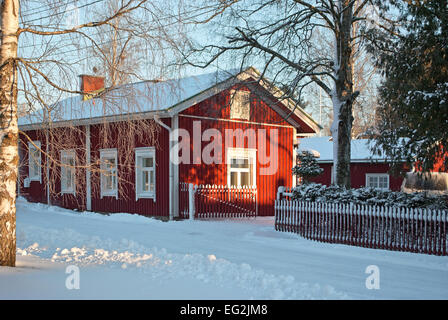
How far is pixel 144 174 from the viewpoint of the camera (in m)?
18.6

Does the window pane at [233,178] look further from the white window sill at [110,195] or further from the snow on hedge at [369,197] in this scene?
the snow on hedge at [369,197]

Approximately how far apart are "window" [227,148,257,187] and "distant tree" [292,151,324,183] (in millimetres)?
3304

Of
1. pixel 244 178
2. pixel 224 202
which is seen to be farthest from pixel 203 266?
pixel 244 178

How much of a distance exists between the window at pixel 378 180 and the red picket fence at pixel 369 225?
15.5 meters

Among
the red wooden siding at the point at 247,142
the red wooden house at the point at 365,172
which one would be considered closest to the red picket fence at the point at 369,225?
the red wooden siding at the point at 247,142

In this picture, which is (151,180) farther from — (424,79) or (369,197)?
(424,79)

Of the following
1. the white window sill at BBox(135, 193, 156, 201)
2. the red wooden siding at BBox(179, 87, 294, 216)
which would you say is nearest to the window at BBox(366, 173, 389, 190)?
the red wooden siding at BBox(179, 87, 294, 216)

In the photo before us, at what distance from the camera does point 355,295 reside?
693 centimetres

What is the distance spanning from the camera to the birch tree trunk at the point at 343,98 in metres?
15.8

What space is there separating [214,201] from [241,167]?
2.92 m

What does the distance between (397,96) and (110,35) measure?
6778mm

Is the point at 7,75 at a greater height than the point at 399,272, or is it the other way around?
the point at 7,75
